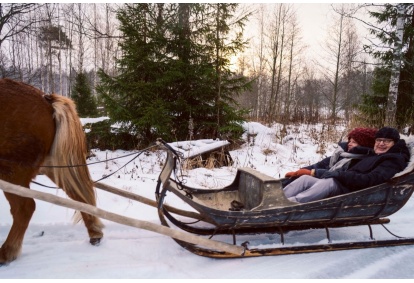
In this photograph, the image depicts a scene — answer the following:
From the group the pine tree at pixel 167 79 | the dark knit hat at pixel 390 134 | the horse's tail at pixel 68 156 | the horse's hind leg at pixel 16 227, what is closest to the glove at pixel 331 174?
the dark knit hat at pixel 390 134

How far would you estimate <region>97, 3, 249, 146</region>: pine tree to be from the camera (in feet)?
24.6

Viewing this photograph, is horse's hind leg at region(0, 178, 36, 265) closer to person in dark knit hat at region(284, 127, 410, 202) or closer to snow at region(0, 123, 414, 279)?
snow at region(0, 123, 414, 279)

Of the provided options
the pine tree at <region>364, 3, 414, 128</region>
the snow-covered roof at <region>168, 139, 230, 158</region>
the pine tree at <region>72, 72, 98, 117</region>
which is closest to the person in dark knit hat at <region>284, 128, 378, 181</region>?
the snow-covered roof at <region>168, 139, 230, 158</region>

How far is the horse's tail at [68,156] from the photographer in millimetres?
2746

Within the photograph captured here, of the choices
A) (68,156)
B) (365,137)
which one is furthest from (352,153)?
(68,156)

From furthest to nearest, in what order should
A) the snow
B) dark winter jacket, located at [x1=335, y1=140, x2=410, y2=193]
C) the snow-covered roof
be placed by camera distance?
the snow-covered roof < dark winter jacket, located at [x1=335, y1=140, x2=410, y2=193] < the snow

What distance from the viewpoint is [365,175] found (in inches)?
117

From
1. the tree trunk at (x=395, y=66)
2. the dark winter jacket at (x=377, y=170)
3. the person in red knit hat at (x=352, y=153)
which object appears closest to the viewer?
the dark winter jacket at (x=377, y=170)

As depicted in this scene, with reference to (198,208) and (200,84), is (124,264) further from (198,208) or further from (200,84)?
(200,84)

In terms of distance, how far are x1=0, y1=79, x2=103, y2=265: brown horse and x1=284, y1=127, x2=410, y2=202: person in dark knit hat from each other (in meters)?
2.33

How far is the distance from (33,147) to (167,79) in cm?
510

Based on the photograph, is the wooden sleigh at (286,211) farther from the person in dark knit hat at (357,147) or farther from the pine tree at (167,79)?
the pine tree at (167,79)

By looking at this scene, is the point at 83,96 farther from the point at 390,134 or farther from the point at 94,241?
the point at 390,134

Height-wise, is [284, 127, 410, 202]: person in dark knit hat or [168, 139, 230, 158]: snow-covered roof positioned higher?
[284, 127, 410, 202]: person in dark knit hat
